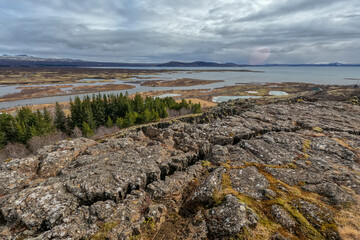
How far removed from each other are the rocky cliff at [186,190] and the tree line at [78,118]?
38.9m

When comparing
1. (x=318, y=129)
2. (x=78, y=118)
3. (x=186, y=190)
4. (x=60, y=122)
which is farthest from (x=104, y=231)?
(x=60, y=122)

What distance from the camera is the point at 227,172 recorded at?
14.7 meters

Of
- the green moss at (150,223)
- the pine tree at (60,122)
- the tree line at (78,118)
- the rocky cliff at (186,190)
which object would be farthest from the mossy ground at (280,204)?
the pine tree at (60,122)

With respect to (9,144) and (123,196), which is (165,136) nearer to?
(123,196)

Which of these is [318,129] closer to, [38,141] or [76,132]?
[38,141]

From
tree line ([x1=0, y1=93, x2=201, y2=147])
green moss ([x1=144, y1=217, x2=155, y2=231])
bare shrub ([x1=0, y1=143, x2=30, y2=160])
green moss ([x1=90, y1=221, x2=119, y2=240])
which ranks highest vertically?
green moss ([x1=90, y1=221, x2=119, y2=240])

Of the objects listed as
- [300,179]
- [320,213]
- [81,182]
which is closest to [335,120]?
[300,179]

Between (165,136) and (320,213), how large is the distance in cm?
1616

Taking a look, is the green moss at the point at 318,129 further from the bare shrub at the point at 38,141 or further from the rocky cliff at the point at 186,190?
the bare shrub at the point at 38,141

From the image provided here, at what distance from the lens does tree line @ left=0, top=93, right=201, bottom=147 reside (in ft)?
150

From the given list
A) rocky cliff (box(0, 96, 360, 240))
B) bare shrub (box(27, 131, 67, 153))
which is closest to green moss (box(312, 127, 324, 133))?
rocky cliff (box(0, 96, 360, 240))

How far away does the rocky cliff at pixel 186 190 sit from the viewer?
9.91m

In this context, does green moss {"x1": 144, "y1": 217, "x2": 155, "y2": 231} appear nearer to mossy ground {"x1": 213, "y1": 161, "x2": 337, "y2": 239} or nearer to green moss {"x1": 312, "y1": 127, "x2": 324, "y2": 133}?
mossy ground {"x1": 213, "y1": 161, "x2": 337, "y2": 239}

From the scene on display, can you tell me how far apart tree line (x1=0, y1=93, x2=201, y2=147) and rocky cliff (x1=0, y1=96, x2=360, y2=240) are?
128 ft
